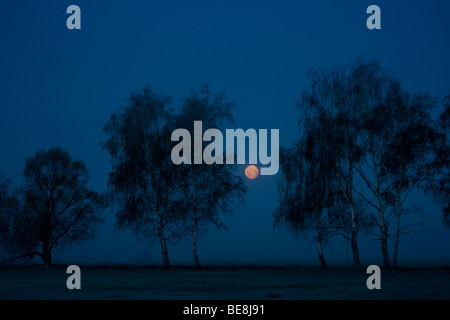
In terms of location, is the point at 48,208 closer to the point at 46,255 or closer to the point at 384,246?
the point at 46,255

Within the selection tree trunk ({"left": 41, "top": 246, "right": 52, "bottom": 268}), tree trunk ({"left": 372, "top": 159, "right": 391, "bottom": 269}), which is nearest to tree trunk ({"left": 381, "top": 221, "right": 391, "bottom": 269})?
tree trunk ({"left": 372, "top": 159, "right": 391, "bottom": 269})

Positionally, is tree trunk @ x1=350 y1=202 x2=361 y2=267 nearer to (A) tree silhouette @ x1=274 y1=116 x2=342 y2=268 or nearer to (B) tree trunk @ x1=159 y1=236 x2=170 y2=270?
(A) tree silhouette @ x1=274 y1=116 x2=342 y2=268

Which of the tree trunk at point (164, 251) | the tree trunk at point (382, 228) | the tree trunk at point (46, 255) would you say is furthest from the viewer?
the tree trunk at point (46, 255)

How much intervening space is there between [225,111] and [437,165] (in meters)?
16.4

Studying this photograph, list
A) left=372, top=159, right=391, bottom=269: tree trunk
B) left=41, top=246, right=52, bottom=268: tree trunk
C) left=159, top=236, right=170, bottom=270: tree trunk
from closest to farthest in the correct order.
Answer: left=372, top=159, right=391, bottom=269: tree trunk
left=159, top=236, right=170, bottom=270: tree trunk
left=41, top=246, right=52, bottom=268: tree trunk

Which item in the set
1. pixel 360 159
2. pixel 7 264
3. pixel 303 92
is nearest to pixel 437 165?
pixel 360 159

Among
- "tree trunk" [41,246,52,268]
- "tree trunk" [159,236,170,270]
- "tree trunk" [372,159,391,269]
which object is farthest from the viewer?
"tree trunk" [41,246,52,268]

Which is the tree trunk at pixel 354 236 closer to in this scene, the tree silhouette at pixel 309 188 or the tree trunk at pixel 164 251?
the tree silhouette at pixel 309 188

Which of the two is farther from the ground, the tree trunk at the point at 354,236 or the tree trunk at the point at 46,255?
the tree trunk at the point at 354,236

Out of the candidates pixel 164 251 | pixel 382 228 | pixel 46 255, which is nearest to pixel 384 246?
pixel 382 228

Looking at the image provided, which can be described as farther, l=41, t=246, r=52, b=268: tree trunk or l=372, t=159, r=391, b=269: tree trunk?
l=41, t=246, r=52, b=268: tree trunk

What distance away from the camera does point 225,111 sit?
41906 millimetres

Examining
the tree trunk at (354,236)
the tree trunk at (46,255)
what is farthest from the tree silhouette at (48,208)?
the tree trunk at (354,236)
